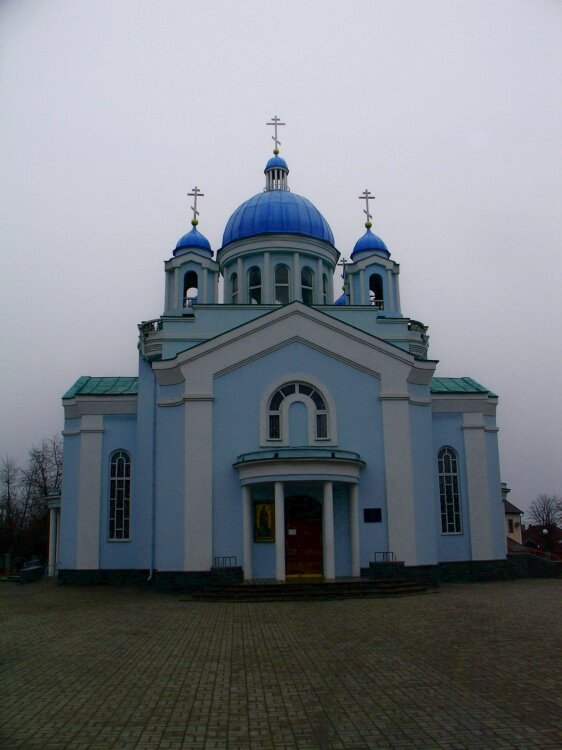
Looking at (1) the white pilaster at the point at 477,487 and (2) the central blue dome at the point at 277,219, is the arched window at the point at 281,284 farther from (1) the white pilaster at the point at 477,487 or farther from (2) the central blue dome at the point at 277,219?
(1) the white pilaster at the point at 477,487

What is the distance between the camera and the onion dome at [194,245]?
27.9m

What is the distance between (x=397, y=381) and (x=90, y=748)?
18050 mm

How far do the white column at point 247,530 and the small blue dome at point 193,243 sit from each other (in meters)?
10.2

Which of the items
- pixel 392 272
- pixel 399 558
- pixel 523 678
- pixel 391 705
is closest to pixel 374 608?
pixel 399 558

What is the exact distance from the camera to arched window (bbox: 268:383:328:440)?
2309cm

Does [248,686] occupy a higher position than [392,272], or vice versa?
[392,272]

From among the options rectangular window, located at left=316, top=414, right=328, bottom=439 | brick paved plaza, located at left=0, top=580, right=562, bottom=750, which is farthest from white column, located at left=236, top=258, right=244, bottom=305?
brick paved plaza, located at left=0, top=580, right=562, bottom=750

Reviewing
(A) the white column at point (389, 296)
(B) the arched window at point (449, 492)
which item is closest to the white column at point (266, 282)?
(A) the white column at point (389, 296)

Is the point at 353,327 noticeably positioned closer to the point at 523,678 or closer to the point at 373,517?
the point at 373,517

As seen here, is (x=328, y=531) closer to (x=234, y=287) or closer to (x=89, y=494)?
(x=89, y=494)

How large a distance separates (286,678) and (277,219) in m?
21.4

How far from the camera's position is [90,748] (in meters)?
6.80

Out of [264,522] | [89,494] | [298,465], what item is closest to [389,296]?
[298,465]

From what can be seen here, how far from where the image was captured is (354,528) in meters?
22.1
